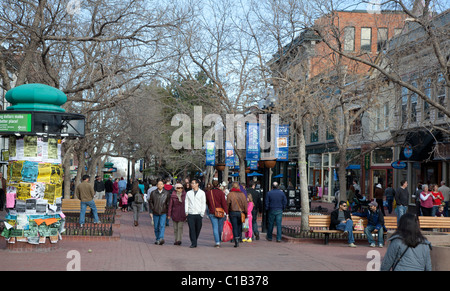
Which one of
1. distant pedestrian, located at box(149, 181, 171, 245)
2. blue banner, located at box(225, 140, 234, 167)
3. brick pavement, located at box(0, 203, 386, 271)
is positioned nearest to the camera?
brick pavement, located at box(0, 203, 386, 271)

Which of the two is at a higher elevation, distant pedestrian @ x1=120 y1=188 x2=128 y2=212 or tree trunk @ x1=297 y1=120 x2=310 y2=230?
tree trunk @ x1=297 y1=120 x2=310 y2=230

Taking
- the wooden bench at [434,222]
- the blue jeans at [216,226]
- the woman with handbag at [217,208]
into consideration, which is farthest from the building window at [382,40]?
the blue jeans at [216,226]

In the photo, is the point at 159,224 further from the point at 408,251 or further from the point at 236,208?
the point at 408,251

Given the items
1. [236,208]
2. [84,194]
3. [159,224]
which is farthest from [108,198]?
[236,208]

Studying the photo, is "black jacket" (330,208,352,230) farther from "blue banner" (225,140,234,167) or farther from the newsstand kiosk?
"blue banner" (225,140,234,167)

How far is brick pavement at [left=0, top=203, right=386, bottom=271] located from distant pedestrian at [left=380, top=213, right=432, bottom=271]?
482 centimetres

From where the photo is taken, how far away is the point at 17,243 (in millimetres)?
13234

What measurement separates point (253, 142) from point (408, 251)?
17.5m

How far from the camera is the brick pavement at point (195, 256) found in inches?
452

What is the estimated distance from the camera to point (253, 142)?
79.2ft

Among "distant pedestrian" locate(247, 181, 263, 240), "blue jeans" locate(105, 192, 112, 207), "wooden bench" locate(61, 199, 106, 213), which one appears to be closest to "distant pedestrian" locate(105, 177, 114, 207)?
"blue jeans" locate(105, 192, 112, 207)

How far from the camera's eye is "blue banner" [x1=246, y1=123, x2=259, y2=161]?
23.8 m

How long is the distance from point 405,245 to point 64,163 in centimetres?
2434

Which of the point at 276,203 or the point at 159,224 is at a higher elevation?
the point at 276,203
